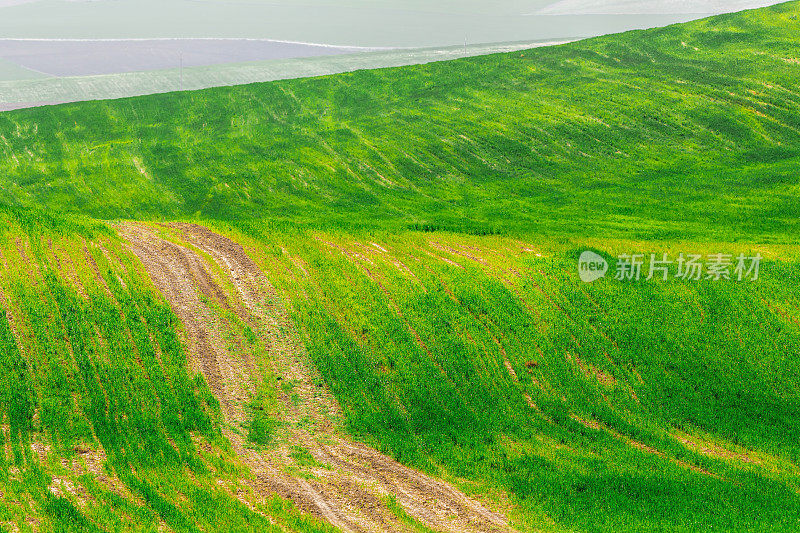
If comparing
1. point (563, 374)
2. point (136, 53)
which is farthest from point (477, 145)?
point (136, 53)

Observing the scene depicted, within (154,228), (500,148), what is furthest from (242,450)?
(500,148)

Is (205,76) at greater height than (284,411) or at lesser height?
greater

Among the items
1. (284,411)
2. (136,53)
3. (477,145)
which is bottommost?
(284,411)

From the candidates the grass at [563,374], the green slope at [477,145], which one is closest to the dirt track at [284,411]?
the grass at [563,374]

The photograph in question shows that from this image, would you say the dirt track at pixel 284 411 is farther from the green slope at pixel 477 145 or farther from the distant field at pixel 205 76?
the distant field at pixel 205 76

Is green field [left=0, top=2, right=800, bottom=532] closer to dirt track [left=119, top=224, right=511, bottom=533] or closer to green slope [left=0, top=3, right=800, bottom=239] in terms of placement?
green slope [left=0, top=3, right=800, bottom=239]

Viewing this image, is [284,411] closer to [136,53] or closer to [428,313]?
[428,313]
